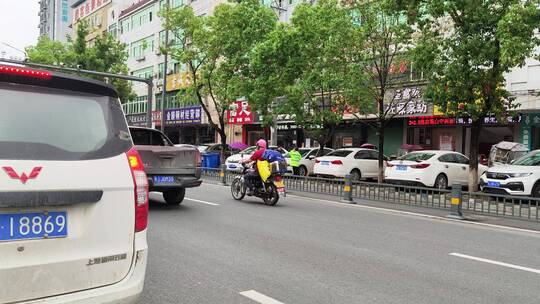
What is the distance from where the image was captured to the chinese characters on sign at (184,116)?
4078 cm

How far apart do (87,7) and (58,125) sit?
233 feet

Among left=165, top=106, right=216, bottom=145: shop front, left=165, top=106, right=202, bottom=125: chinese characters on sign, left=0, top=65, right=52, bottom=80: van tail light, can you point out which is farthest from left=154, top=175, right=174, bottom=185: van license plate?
left=165, top=106, right=202, bottom=125: chinese characters on sign

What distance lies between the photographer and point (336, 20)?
61.5 ft

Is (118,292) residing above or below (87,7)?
below

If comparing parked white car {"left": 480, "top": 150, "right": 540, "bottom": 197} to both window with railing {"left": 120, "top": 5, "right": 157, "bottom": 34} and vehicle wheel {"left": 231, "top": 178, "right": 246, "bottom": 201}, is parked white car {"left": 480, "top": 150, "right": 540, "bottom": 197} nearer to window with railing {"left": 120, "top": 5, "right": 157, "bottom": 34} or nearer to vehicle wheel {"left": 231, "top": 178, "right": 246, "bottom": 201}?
vehicle wheel {"left": 231, "top": 178, "right": 246, "bottom": 201}

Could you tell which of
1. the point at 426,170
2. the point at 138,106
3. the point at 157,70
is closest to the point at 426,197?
the point at 426,170

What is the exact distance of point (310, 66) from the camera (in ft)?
66.6

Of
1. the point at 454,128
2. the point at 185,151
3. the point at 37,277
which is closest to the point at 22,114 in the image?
the point at 37,277

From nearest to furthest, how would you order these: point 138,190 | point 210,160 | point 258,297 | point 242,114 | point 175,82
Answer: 1. point 138,190
2. point 258,297
3. point 210,160
4. point 242,114
5. point 175,82

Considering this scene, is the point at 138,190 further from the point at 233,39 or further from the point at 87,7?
the point at 87,7

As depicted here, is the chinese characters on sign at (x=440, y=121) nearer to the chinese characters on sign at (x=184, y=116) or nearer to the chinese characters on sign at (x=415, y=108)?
the chinese characters on sign at (x=415, y=108)

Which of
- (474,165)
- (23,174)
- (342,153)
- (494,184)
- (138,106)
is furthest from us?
(138,106)

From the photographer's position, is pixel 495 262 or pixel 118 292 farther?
pixel 495 262

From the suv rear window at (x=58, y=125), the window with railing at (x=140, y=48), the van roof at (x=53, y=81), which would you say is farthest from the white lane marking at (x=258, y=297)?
the window with railing at (x=140, y=48)
